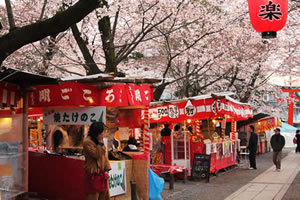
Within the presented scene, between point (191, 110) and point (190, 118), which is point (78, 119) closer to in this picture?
point (191, 110)

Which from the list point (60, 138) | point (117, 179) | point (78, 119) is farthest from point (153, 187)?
point (60, 138)

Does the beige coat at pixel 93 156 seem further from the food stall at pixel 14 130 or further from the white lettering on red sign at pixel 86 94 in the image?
the white lettering on red sign at pixel 86 94

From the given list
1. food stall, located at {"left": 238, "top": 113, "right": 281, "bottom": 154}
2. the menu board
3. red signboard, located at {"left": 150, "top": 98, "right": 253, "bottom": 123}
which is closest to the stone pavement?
the menu board

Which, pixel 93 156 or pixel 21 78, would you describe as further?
pixel 21 78

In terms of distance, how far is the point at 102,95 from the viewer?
991 centimetres

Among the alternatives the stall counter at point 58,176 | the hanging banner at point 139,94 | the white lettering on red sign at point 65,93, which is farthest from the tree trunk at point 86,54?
the stall counter at point 58,176

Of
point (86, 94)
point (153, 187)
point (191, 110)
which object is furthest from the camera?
point (191, 110)

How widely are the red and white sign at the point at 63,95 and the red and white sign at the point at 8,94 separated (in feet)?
2.91

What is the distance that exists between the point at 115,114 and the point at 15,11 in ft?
29.1

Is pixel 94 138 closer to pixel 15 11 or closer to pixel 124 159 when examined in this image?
pixel 124 159

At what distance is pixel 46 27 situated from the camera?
6.58 meters

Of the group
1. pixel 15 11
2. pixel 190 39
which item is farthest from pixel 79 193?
pixel 190 39

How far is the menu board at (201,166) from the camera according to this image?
49.6 ft

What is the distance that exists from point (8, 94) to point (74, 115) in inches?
78.2
